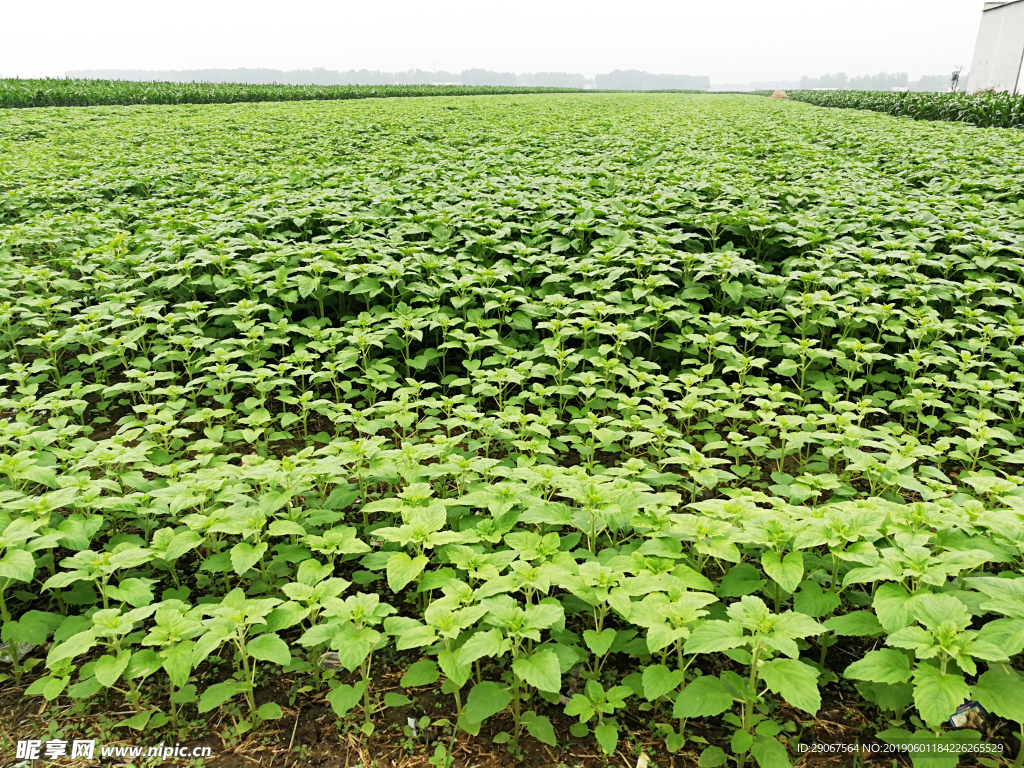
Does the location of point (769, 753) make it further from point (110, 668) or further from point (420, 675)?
point (110, 668)

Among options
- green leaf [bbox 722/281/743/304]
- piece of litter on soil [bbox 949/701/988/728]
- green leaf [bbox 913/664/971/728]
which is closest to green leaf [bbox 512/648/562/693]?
green leaf [bbox 913/664/971/728]

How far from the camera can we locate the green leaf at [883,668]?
1.92 metres

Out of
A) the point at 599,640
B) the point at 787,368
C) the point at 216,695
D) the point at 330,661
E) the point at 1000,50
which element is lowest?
the point at 330,661

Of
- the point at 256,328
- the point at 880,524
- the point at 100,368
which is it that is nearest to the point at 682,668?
the point at 880,524

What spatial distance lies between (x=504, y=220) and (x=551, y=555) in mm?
4950

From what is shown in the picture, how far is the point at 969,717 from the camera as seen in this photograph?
2.15 meters


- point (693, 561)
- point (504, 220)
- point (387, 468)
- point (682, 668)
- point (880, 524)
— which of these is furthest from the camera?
point (504, 220)

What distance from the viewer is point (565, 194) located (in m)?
7.29

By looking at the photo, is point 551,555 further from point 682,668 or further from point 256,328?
point 256,328

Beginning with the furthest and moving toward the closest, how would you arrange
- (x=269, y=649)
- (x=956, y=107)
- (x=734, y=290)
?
1. (x=956, y=107)
2. (x=734, y=290)
3. (x=269, y=649)

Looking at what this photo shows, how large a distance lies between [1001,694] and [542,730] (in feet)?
4.84

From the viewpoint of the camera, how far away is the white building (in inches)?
1405

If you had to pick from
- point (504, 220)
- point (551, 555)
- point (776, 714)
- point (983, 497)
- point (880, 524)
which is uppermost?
point (504, 220)

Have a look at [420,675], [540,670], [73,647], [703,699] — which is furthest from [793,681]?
[73,647]
